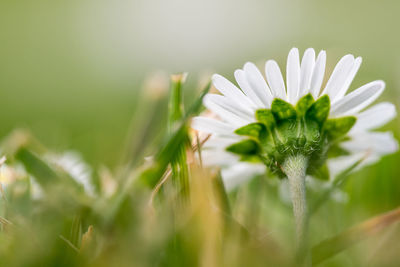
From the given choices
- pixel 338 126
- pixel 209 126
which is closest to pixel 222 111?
pixel 209 126

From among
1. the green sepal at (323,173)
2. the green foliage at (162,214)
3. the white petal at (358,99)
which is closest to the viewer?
the green foliage at (162,214)

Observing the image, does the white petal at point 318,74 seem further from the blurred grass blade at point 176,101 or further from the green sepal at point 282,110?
the blurred grass blade at point 176,101

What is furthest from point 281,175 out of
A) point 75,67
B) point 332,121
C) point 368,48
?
point 75,67

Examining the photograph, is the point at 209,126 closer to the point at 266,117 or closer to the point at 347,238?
the point at 266,117

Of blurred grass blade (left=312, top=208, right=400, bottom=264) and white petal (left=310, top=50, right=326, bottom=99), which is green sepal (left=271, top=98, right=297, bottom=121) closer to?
white petal (left=310, top=50, right=326, bottom=99)

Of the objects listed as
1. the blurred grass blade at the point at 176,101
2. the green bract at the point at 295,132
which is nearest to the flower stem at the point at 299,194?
the green bract at the point at 295,132

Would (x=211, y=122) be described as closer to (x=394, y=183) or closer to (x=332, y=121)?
(x=332, y=121)

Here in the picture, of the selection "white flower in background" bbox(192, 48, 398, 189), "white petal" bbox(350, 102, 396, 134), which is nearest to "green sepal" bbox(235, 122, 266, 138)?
"white flower in background" bbox(192, 48, 398, 189)

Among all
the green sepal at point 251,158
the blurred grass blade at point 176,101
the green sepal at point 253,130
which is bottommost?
the green sepal at point 251,158
